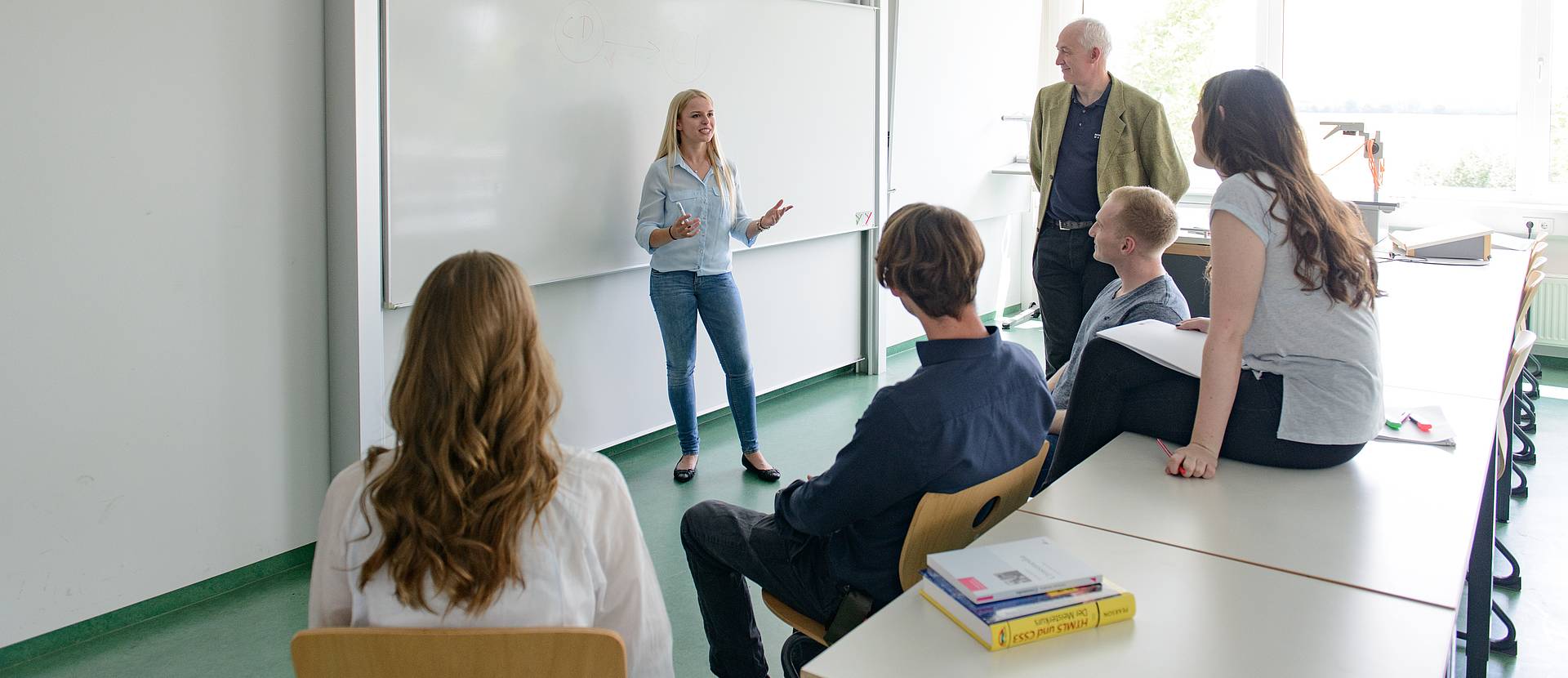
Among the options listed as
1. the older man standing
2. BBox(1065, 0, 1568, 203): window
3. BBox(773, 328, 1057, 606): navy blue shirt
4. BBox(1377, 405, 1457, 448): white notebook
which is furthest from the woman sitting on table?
BBox(1065, 0, 1568, 203): window

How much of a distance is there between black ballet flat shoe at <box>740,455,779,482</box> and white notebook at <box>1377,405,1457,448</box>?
218 centimetres

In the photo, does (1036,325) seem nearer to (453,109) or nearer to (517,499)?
(453,109)

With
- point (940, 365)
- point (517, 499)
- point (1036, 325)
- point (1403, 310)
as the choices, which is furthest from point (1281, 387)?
point (1036, 325)

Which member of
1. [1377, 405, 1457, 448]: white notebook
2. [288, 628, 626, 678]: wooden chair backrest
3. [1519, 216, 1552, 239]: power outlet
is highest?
[1519, 216, 1552, 239]: power outlet

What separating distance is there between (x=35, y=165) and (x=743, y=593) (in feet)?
6.08

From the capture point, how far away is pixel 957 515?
6.21 feet

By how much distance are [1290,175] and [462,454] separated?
1.57 metres

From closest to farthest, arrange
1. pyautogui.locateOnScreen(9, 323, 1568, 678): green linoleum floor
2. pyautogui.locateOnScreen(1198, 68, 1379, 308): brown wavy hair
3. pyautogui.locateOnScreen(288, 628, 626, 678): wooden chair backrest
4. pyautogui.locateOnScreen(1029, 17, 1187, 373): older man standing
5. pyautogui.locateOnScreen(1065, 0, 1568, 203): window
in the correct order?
pyautogui.locateOnScreen(288, 628, 626, 678): wooden chair backrest
pyautogui.locateOnScreen(1198, 68, 1379, 308): brown wavy hair
pyautogui.locateOnScreen(9, 323, 1568, 678): green linoleum floor
pyautogui.locateOnScreen(1029, 17, 1187, 373): older man standing
pyautogui.locateOnScreen(1065, 0, 1568, 203): window

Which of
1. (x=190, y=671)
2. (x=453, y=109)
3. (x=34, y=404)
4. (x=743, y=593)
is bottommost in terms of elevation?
(x=190, y=671)

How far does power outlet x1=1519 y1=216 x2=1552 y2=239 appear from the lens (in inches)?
232

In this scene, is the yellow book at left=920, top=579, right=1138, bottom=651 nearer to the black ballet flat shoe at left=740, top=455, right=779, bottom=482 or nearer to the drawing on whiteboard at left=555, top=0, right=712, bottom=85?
the black ballet flat shoe at left=740, top=455, right=779, bottom=482

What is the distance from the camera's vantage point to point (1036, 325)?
24.5 feet

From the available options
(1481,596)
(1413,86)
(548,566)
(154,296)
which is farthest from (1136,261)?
(1413,86)

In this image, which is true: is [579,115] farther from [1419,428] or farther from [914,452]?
[1419,428]
